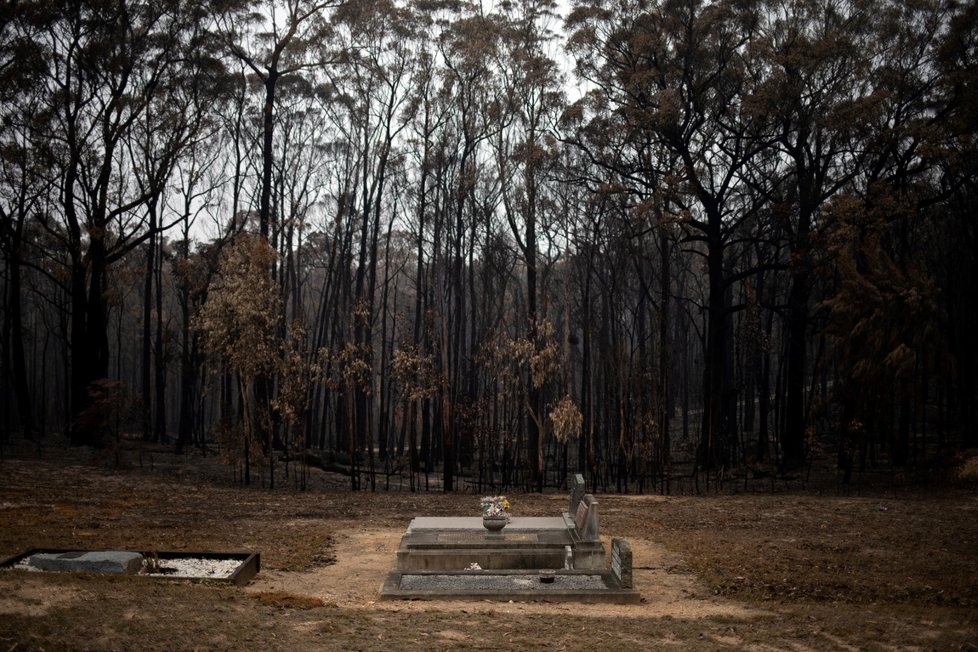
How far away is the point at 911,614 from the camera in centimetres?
1002

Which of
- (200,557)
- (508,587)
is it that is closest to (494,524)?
(508,587)

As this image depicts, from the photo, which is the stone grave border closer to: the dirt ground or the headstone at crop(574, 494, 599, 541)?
the dirt ground

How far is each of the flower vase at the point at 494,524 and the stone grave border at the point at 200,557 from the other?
376 cm

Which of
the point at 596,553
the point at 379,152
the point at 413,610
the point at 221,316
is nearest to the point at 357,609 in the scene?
the point at 413,610

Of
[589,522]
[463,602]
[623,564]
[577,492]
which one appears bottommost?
[463,602]

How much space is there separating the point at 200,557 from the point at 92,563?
1.61 metres

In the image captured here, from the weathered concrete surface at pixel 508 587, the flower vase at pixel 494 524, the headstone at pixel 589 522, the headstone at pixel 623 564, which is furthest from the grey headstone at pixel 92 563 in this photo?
the headstone at pixel 589 522

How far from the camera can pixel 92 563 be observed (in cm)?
1090

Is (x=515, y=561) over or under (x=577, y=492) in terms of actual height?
under

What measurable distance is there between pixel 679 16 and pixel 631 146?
176 inches

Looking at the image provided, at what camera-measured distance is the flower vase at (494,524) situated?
14195 millimetres

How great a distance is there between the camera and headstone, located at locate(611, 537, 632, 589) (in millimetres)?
11250

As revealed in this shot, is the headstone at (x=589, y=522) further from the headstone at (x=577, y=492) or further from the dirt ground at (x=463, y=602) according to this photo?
the headstone at (x=577, y=492)

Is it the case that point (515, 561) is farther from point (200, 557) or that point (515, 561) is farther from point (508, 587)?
point (200, 557)
